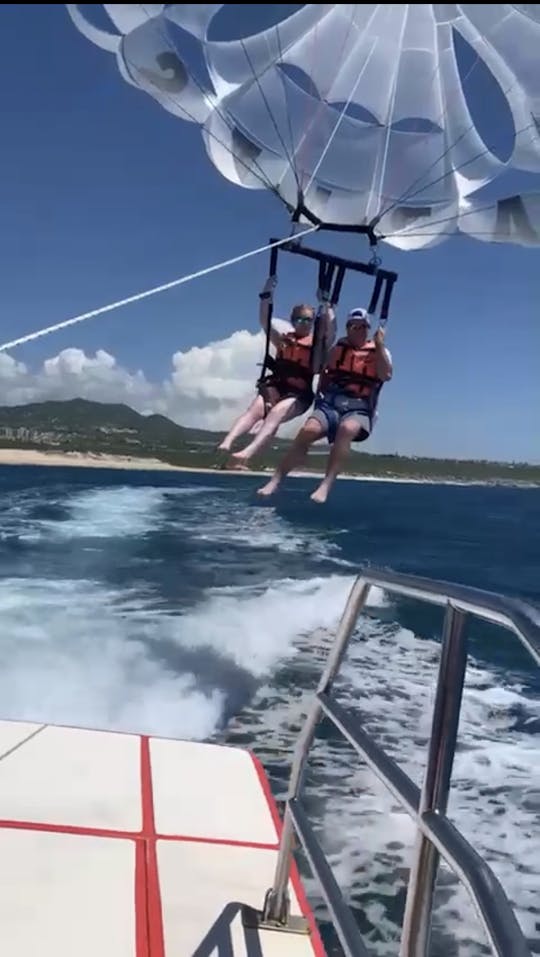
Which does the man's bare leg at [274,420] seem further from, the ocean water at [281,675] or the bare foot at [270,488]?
the ocean water at [281,675]

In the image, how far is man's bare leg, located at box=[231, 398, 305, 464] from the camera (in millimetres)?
6047

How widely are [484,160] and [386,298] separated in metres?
2.12

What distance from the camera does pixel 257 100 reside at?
727cm

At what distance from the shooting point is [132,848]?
2.93 m

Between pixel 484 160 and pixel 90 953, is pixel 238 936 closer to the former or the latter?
pixel 90 953

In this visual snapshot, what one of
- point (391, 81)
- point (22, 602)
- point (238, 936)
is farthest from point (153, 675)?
point (238, 936)

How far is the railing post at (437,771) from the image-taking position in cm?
124

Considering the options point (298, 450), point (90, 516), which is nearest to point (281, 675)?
point (298, 450)

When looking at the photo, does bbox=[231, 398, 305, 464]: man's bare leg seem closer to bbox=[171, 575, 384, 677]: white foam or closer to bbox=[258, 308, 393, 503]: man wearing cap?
bbox=[258, 308, 393, 503]: man wearing cap

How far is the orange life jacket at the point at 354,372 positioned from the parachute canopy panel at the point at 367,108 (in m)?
1.04

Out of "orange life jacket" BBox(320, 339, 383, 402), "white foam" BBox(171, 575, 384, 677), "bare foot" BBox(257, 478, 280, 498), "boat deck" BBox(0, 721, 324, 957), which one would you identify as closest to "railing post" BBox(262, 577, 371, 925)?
"boat deck" BBox(0, 721, 324, 957)

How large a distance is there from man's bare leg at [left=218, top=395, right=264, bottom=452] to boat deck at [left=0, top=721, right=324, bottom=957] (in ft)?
7.91

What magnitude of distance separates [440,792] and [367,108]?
22.3 ft

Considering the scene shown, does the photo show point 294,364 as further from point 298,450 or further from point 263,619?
point 263,619
